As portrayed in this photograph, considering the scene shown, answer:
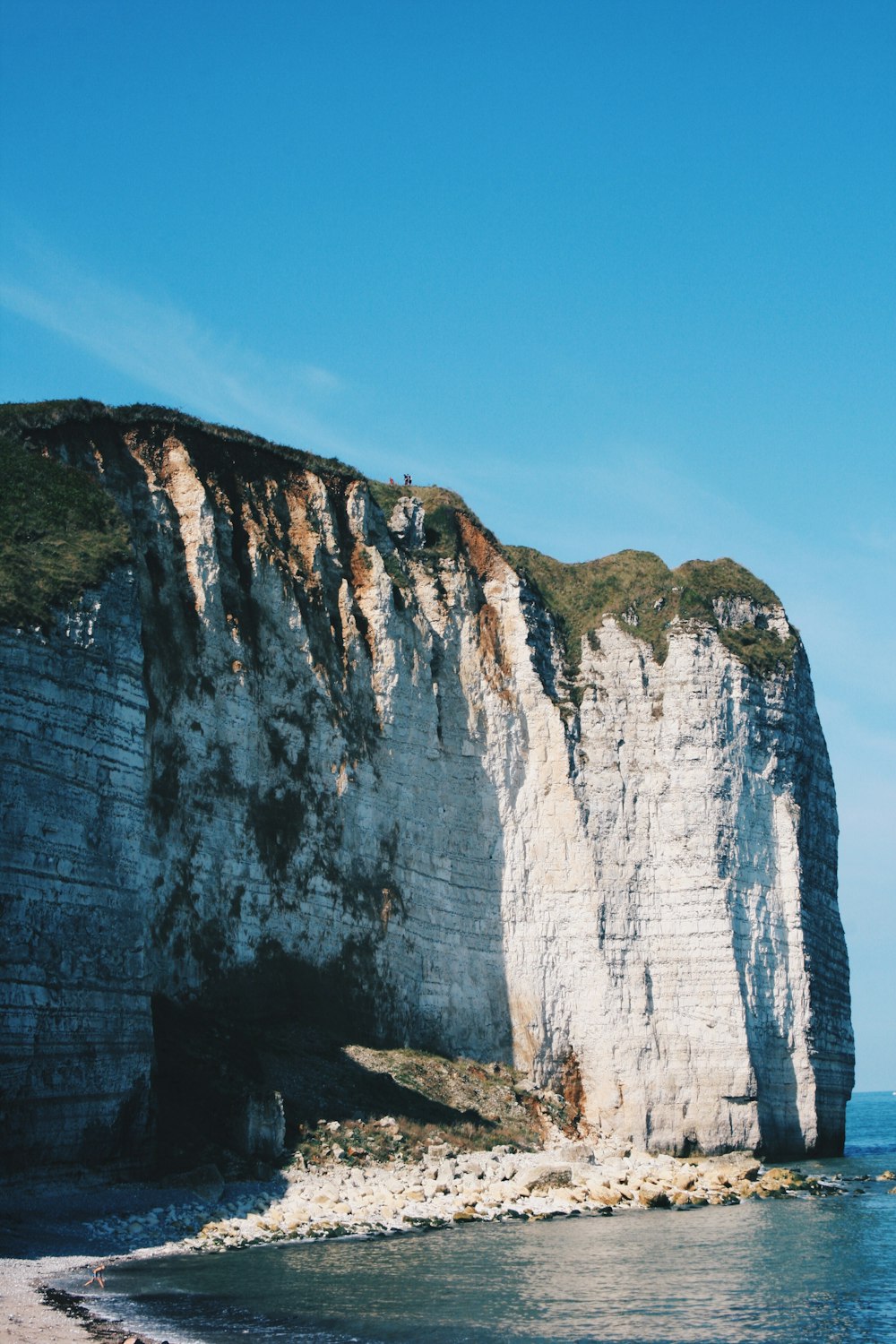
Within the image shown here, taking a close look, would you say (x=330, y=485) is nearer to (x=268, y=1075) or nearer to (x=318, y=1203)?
(x=268, y=1075)

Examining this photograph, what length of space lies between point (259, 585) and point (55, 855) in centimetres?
1538

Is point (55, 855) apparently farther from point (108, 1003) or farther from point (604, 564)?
point (604, 564)

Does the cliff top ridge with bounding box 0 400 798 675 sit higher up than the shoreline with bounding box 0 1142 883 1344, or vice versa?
the cliff top ridge with bounding box 0 400 798 675

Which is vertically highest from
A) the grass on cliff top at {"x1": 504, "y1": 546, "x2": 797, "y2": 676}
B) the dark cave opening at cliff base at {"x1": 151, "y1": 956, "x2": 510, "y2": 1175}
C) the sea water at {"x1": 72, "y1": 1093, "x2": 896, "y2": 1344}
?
the grass on cliff top at {"x1": 504, "y1": 546, "x2": 797, "y2": 676}

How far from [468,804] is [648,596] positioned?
33.0ft

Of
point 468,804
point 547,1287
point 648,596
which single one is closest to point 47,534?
point 547,1287

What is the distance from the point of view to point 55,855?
26.0m

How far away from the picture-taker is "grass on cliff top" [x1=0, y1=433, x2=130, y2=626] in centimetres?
2719

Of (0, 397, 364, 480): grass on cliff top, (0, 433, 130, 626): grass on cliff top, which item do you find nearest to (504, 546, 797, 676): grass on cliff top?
(0, 397, 364, 480): grass on cliff top

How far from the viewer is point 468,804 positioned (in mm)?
44281

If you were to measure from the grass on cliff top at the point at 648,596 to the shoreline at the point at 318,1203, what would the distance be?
54.1 feet

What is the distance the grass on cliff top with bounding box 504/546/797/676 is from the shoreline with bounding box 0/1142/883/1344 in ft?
54.1

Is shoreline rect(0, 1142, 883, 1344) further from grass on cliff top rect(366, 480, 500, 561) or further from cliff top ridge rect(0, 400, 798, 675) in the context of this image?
grass on cliff top rect(366, 480, 500, 561)

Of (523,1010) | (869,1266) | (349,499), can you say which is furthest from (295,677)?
(869,1266)
